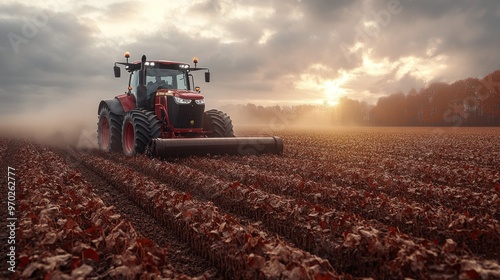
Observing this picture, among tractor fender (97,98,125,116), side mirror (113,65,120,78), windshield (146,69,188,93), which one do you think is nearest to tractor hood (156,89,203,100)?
windshield (146,69,188,93)

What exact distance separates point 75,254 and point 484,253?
15.9 feet

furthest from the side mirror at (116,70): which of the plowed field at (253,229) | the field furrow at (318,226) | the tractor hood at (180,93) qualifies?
the field furrow at (318,226)

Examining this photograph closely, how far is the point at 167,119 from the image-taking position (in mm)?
12734

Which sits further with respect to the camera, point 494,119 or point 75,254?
point 494,119

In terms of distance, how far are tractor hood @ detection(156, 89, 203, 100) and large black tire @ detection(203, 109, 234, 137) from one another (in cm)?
139

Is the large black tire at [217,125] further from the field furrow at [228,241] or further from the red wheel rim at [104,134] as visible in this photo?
the field furrow at [228,241]

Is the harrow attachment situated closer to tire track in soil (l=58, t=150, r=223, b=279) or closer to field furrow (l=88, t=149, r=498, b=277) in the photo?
tire track in soil (l=58, t=150, r=223, b=279)

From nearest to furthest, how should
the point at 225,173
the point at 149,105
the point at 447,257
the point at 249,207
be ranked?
the point at 447,257 < the point at 249,207 < the point at 225,173 < the point at 149,105

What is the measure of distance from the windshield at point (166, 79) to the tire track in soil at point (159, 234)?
516 cm

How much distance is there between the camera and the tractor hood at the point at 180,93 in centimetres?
1268

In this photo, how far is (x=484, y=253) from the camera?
15.6ft

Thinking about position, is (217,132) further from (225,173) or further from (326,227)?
(326,227)

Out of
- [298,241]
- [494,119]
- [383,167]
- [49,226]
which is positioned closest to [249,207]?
[298,241]

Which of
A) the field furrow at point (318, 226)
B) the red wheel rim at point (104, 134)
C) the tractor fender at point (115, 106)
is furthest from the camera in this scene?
the red wheel rim at point (104, 134)
